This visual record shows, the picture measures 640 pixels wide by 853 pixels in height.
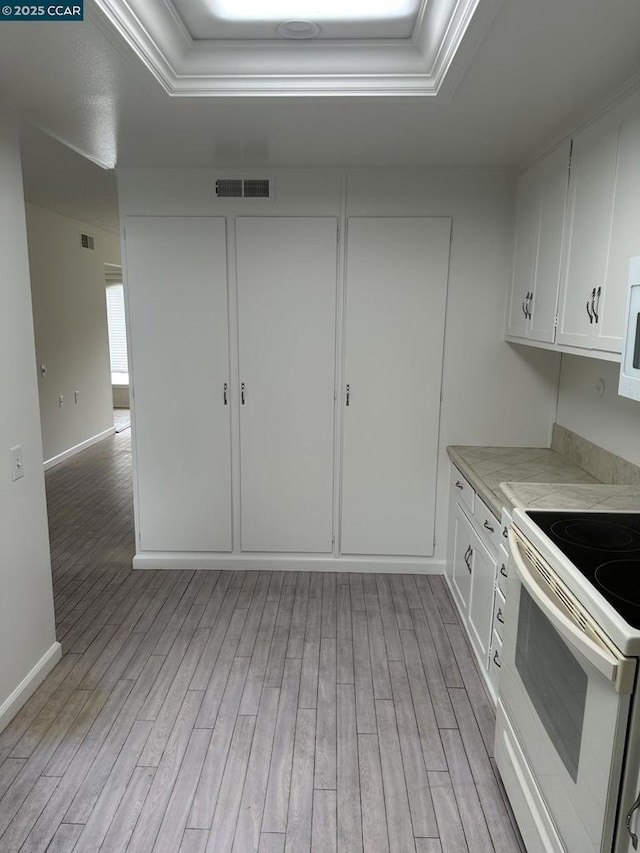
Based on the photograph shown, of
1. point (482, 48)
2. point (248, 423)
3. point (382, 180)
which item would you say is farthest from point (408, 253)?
point (482, 48)

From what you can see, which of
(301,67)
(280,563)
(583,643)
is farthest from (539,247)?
(280,563)

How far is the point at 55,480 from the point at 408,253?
4249mm

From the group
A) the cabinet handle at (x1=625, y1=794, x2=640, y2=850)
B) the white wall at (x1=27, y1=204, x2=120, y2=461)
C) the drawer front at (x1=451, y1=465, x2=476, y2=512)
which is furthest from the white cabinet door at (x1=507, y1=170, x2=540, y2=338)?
the white wall at (x1=27, y1=204, x2=120, y2=461)

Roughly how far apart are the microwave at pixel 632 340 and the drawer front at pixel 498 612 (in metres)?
1.04

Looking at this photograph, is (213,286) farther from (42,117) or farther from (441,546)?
(441,546)

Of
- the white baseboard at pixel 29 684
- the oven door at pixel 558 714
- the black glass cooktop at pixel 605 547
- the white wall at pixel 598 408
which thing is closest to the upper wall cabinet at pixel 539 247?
the white wall at pixel 598 408

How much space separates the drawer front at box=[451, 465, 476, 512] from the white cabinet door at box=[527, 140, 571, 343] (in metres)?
0.85

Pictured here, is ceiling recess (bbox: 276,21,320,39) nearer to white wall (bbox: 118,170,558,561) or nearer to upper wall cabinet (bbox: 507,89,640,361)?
upper wall cabinet (bbox: 507,89,640,361)

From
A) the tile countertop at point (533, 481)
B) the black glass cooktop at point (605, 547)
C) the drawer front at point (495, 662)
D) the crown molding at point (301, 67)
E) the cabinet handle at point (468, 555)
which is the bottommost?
Result: the drawer front at point (495, 662)

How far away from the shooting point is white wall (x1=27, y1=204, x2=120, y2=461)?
5.98m

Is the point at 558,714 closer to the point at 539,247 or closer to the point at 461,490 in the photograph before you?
the point at 461,490

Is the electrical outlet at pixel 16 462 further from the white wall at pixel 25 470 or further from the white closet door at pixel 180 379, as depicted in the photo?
the white closet door at pixel 180 379

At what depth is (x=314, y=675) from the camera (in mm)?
2766

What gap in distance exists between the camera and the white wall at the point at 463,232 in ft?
11.2
